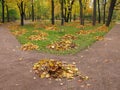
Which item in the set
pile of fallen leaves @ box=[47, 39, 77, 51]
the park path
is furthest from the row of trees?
pile of fallen leaves @ box=[47, 39, 77, 51]

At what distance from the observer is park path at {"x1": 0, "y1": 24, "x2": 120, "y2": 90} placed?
310 inches

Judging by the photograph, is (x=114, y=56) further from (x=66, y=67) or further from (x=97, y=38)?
(x=97, y=38)

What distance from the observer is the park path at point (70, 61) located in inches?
310

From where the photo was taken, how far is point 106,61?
10.8 metres

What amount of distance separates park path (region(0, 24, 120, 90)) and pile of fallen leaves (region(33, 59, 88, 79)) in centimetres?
29

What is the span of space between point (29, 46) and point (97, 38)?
18.6 feet

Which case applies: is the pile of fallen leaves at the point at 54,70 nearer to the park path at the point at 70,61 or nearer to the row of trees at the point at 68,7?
the park path at the point at 70,61

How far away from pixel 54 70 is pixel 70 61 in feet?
6.61

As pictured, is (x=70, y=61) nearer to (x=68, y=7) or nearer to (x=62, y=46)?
(x=62, y=46)

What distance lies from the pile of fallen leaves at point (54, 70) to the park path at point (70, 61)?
286 mm

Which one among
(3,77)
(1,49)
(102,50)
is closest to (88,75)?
(3,77)

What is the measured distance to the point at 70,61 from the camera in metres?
10.8

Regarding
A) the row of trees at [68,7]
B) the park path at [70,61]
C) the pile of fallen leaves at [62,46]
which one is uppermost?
the row of trees at [68,7]

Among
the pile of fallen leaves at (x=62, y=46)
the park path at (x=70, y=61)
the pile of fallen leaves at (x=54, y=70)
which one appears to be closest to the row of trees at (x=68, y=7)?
the park path at (x=70, y=61)
